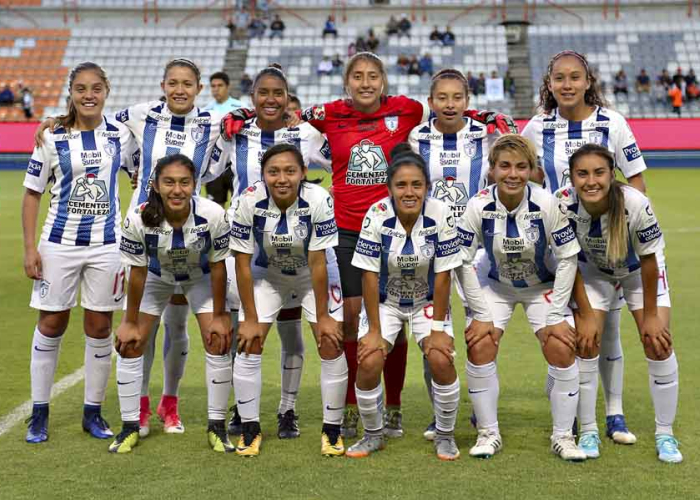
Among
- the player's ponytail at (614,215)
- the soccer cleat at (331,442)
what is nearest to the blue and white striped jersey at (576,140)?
the player's ponytail at (614,215)

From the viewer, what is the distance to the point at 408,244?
4.88 meters

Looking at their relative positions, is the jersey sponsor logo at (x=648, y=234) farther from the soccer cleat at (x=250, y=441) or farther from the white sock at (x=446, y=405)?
the soccer cleat at (x=250, y=441)

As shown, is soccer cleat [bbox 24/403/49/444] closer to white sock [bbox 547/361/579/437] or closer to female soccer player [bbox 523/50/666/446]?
white sock [bbox 547/361/579/437]

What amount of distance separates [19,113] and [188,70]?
1057 inches

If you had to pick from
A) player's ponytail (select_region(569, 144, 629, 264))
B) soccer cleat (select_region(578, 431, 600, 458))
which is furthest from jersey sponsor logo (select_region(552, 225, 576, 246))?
soccer cleat (select_region(578, 431, 600, 458))

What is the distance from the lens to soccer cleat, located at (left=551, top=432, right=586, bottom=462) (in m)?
A: 4.75

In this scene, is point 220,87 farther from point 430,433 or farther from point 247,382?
point 430,433

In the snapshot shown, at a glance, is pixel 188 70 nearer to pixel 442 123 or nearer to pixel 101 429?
pixel 442 123

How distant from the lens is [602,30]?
3353 cm

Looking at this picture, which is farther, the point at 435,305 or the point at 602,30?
the point at 602,30

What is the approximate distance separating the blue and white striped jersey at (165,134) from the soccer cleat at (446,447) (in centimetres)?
188

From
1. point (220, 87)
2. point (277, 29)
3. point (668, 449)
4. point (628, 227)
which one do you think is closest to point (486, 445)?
point (668, 449)

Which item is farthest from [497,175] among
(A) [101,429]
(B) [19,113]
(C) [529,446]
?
(B) [19,113]

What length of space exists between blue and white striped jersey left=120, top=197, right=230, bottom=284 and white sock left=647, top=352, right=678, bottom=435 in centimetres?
223
